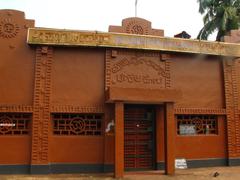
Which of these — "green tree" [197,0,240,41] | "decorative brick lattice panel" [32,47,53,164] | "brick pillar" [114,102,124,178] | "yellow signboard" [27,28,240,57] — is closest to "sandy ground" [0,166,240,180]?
"brick pillar" [114,102,124,178]

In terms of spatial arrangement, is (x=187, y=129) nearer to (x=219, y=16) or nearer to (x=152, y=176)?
(x=152, y=176)

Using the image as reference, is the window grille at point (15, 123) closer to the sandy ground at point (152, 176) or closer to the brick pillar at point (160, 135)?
the sandy ground at point (152, 176)

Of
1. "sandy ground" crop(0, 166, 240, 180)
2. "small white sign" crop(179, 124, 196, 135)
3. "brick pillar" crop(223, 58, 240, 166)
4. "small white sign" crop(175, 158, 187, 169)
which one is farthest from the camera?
"brick pillar" crop(223, 58, 240, 166)

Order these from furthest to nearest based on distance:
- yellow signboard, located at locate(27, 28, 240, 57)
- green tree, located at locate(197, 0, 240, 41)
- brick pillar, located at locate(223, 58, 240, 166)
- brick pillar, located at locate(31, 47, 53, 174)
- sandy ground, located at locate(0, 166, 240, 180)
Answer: green tree, located at locate(197, 0, 240, 41) < brick pillar, located at locate(223, 58, 240, 166) < yellow signboard, located at locate(27, 28, 240, 57) < brick pillar, located at locate(31, 47, 53, 174) < sandy ground, located at locate(0, 166, 240, 180)

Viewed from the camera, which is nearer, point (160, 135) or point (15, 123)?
point (15, 123)

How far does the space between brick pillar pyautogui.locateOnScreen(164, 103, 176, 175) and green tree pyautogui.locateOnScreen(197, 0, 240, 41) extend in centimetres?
853

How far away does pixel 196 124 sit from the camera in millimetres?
12945

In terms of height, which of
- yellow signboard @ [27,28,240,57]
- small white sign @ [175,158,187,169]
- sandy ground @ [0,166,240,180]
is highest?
yellow signboard @ [27,28,240,57]

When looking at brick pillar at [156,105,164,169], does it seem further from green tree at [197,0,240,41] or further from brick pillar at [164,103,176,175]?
green tree at [197,0,240,41]

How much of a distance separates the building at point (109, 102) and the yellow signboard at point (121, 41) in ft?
0.12

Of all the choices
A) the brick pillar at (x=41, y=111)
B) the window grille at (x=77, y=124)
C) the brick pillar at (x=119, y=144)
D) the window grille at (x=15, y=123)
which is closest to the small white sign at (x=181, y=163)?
the brick pillar at (x=119, y=144)

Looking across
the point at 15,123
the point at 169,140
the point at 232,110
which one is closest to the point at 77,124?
the point at 15,123

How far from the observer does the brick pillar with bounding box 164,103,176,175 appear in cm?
1107

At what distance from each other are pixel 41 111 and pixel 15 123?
3.26ft
